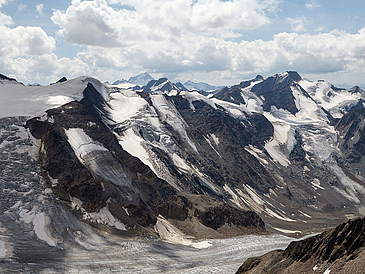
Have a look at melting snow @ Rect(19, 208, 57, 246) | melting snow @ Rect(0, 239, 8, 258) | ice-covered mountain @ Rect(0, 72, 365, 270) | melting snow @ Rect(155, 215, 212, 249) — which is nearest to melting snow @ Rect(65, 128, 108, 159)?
ice-covered mountain @ Rect(0, 72, 365, 270)

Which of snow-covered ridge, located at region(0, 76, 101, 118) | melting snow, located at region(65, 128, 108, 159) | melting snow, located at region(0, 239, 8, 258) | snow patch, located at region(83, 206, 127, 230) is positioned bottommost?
snow patch, located at region(83, 206, 127, 230)

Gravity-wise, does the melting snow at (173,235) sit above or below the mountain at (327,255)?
below

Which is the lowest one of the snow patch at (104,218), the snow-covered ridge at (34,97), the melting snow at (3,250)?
the snow patch at (104,218)

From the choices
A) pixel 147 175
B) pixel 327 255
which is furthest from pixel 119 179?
pixel 327 255

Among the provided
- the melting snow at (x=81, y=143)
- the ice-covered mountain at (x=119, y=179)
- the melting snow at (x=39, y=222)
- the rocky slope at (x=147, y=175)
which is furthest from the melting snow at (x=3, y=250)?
the melting snow at (x=81, y=143)

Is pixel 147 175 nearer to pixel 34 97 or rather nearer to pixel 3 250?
pixel 3 250

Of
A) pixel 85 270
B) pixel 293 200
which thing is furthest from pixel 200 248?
→ pixel 293 200

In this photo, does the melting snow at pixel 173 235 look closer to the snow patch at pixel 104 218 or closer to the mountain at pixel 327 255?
the snow patch at pixel 104 218

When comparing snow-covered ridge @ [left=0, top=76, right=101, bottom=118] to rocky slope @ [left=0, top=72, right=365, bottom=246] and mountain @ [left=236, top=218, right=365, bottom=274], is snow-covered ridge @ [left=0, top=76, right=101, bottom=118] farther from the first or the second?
mountain @ [left=236, top=218, right=365, bottom=274]
